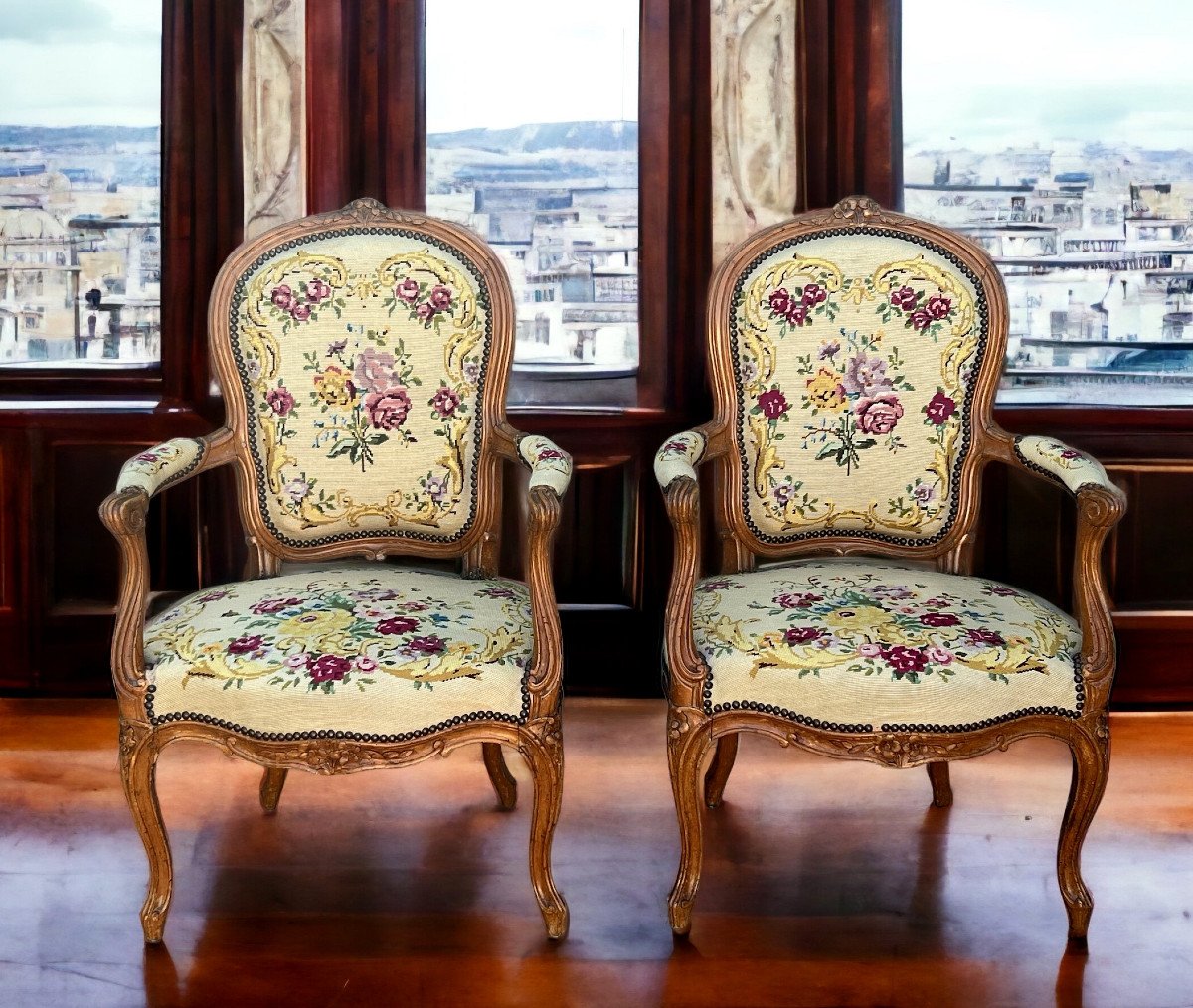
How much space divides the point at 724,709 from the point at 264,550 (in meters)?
0.86

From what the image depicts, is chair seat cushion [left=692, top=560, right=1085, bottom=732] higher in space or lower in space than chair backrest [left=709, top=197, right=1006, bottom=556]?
lower

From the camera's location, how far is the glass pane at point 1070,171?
2729mm

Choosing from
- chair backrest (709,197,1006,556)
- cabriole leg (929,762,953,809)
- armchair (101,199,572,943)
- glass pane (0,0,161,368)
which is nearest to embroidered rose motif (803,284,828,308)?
chair backrest (709,197,1006,556)

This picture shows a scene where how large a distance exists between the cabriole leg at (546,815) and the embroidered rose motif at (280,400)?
73cm

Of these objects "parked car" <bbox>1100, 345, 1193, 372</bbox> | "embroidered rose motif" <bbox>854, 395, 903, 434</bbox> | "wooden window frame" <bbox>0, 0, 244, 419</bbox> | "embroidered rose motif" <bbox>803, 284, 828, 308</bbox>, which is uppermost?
"wooden window frame" <bbox>0, 0, 244, 419</bbox>

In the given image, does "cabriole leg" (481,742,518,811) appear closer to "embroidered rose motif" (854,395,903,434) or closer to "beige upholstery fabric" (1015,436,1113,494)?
"embroidered rose motif" (854,395,903,434)

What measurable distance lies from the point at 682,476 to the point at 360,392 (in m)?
0.61

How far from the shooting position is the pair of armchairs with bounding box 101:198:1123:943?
70.0 inches

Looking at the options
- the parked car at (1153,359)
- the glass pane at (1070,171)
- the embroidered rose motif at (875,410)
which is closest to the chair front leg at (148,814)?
the embroidered rose motif at (875,410)

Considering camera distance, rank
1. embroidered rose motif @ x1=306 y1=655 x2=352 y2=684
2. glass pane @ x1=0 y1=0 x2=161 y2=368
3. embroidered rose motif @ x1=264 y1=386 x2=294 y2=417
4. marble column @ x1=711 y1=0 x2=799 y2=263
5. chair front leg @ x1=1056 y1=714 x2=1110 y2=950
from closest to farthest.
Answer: embroidered rose motif @ x1=306 y1=655 x2=352 y2=684 → chair front leg @ x1=1056 y1=714 x2=1110 y2=950 → embroidered rose motif @ x1=264 y1=386 x2=294 y2=417 → marble column @ x1=711 y1=0 x2=799 y2=263 → glass pane @ x1=0 y1=0 x2=161 y2=368

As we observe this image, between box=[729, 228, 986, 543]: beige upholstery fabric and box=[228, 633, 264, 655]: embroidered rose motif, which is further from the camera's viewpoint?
box=[729, 228, 986, 543]: beige upholstery fabric

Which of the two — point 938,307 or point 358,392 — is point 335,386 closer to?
point 358,392

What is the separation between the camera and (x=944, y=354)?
7.06 ft

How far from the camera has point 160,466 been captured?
6.30 ft
